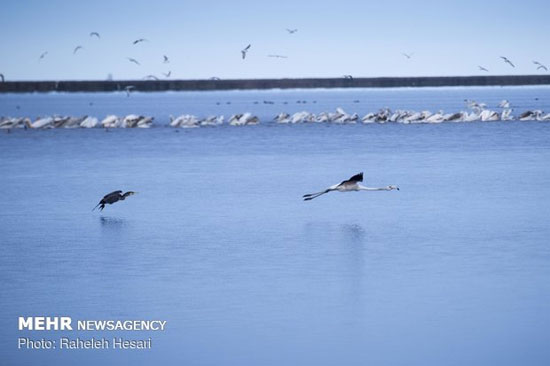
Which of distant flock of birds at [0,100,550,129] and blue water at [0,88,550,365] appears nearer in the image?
blue water at [0,88,550,365]

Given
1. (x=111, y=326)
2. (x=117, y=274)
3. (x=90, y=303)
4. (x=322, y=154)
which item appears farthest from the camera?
(x=322, y=154)

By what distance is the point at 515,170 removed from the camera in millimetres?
28281

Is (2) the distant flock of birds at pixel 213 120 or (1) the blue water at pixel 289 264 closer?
(1) the blue water at pixel 289 264

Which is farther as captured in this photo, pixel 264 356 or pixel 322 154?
pixel 322 154

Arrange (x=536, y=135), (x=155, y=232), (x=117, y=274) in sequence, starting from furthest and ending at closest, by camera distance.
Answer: (x=536, y=135) < (x=155, y=232) < (x=117, y=274)

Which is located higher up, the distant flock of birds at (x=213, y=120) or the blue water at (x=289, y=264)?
the blue water at (x=289, y=264)

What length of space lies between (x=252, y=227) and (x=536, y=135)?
29.6 m

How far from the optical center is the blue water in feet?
33.5

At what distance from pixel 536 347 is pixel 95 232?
9115 mm

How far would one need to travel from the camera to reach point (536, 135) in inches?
1767

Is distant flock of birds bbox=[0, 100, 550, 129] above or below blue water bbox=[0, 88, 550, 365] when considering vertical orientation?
below

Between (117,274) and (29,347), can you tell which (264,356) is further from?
(117,274)

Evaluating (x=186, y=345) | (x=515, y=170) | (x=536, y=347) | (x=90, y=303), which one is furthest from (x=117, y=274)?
(x=515, y=170)

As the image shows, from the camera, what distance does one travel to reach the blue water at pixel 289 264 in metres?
10.2
